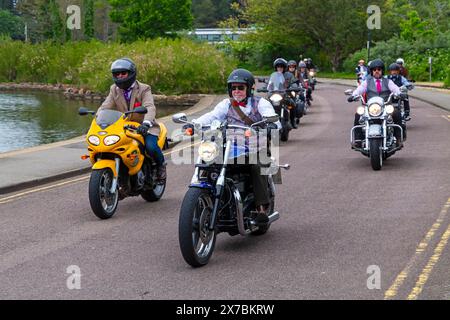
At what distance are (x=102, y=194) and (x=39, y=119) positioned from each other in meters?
27.2

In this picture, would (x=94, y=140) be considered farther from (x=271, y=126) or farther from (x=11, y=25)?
(x=11, y=25)

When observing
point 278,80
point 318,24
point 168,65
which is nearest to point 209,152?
point 278,80

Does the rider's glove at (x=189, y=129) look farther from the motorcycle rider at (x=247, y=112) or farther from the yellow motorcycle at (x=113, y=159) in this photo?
the yellow motorcycle at (x=113, y=159)

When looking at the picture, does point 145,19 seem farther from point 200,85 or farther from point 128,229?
point 128,229

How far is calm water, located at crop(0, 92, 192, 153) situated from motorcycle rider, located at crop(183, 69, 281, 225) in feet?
54.4

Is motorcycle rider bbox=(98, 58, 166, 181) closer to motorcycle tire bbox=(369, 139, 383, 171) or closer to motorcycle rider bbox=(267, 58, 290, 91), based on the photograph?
motorcycle tire bbox=(369, 139, 383, 171)

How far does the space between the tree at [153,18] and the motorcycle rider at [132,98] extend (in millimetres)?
77704

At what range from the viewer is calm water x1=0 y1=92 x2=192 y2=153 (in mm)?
29438

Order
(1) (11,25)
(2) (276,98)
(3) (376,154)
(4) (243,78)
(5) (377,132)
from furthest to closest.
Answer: (1) (11,25) → (2) (276,98) → (5) (377,132) → (3) (376,154) → (4) (243,78)

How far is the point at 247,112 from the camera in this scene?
9898 millimetres

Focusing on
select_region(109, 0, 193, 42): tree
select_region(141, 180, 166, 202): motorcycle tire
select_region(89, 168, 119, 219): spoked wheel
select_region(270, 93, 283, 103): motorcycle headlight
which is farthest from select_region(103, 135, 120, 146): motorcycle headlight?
select_region(109, 0, 193, 42): tree
